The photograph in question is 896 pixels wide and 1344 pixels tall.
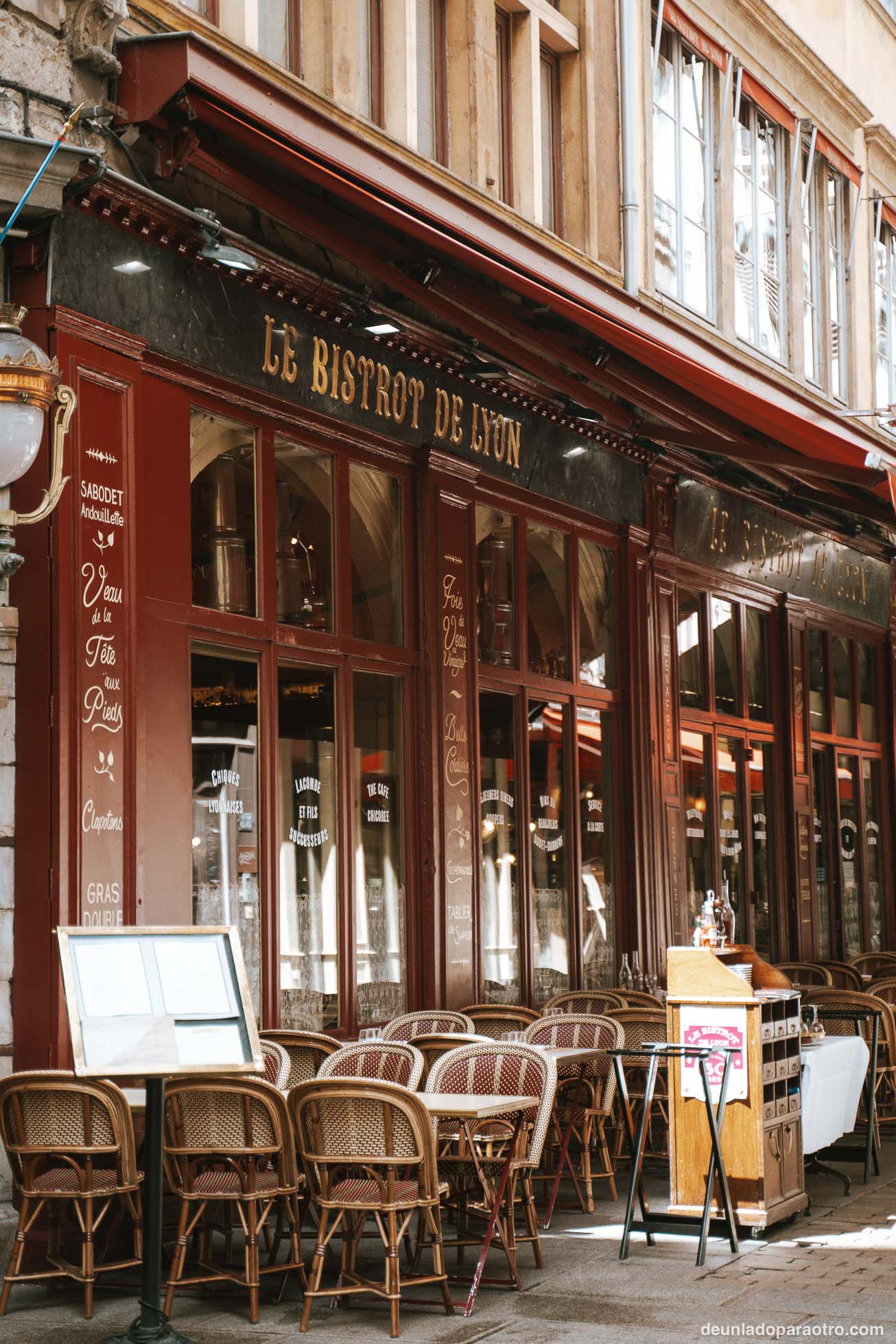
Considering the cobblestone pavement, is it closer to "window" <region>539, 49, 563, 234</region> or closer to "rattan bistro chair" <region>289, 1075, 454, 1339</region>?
"rattan bistro chair" <region>289, 1075, 454, 1339</region>

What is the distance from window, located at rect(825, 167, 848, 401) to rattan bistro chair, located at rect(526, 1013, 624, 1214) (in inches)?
403

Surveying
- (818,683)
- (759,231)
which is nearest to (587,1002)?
(818,683)

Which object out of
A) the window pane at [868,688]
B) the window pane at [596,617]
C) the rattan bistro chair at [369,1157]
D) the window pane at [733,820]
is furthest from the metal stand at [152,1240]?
the window pane at [868,688]

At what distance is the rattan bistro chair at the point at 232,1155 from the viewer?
7.00 m

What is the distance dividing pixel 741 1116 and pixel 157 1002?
131 inches

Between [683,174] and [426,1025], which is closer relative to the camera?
[426,1025]

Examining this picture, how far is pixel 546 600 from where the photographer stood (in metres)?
12.5

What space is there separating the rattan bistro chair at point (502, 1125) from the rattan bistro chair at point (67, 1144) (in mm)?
1371

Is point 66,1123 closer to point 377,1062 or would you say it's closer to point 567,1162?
point 377,1062

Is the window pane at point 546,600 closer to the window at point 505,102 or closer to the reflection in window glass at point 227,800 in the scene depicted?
the window at point 505,102

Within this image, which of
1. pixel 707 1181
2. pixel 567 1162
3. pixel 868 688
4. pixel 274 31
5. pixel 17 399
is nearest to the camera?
pixel 17 399

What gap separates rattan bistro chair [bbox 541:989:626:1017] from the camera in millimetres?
10805

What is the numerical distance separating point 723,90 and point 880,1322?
11.8m

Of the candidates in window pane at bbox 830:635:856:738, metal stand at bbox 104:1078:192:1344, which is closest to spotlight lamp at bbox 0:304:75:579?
metal stand at bbox 104:1078:192:1344
